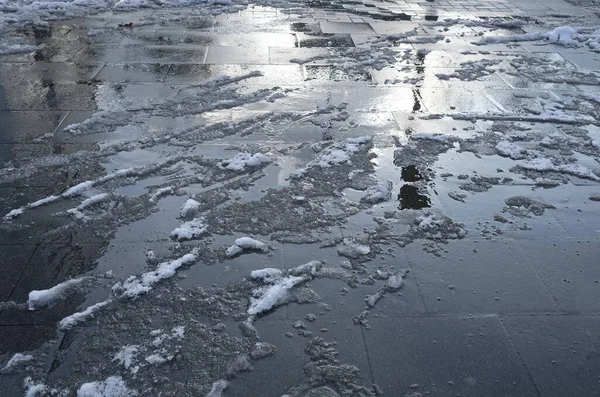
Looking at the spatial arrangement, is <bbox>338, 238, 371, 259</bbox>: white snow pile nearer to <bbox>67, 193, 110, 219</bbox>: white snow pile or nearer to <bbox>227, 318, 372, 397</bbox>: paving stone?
<bbox>227, 318, 372, 397</bbox>: paving stone

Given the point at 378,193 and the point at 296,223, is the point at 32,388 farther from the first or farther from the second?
the point at 378,193

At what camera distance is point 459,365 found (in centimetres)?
329

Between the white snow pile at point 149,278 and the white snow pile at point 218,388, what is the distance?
969 mm

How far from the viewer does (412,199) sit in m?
4.98

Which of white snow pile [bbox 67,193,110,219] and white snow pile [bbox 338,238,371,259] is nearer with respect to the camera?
white snow pile [bbox 338,238,371,259]

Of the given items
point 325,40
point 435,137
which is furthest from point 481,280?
point 325,40

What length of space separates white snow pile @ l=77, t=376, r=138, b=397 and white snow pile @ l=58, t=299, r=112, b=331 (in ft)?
1.72

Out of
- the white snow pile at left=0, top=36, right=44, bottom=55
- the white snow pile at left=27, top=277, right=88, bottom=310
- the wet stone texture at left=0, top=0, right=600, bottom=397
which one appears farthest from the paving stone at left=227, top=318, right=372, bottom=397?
the white snow pile at left=0, top=36, right=44, bottom=55

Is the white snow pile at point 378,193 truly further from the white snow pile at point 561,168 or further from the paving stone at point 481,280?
the white snow pile at point 561,168

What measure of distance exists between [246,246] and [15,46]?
6.69m

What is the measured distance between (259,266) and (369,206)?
4.12ft

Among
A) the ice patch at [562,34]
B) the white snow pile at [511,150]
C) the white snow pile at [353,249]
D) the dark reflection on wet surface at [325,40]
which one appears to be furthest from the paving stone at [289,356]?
the ice patch at [562,34]

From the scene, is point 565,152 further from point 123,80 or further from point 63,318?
point 123,80

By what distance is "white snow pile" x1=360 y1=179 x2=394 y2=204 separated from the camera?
4934mm
